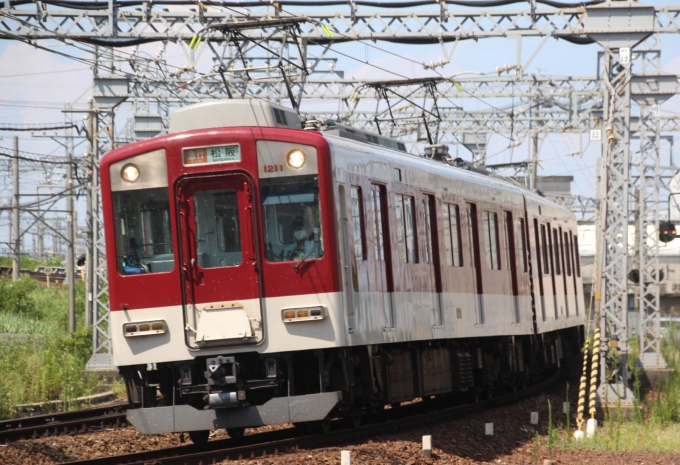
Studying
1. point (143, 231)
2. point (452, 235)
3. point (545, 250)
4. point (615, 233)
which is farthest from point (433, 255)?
point (545, 250)

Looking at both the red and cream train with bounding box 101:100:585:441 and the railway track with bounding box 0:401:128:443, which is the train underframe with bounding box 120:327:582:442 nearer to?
the red and cream train with bounding box 101:100:585:441

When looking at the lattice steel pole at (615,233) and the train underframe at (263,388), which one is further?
the lattice steel pole at (615,233)

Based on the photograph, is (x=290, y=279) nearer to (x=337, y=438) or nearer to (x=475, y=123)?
(x=337, y=438)

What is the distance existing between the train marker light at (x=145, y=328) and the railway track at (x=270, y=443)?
1.09 metres

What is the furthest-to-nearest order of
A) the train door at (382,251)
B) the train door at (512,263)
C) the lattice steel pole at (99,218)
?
1. the lattice steel pole at (99,218)
2. the train door at (512,263)
3. the train door at (382,251)

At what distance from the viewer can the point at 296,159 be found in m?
10.6

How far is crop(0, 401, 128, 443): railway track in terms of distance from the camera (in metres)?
13.3

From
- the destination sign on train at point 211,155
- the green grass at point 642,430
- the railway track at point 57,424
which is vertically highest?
the destination sign on train at point 211,155

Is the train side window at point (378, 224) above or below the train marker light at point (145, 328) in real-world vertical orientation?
above

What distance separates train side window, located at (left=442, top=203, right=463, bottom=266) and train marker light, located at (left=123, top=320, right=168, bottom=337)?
4.46m

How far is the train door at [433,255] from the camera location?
13.3 meters

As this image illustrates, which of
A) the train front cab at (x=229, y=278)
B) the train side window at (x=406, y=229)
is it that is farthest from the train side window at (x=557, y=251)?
the train front cab at (x=229, y=278)

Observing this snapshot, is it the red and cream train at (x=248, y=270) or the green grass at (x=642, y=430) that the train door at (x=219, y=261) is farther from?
the green grass at (x=642, y=430)

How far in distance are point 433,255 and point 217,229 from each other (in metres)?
3.63
